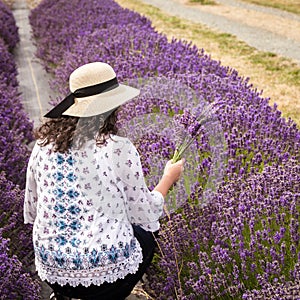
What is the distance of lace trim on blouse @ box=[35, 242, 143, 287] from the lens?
8.86ft

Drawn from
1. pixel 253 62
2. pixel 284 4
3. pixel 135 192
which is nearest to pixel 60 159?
pixel 135 192

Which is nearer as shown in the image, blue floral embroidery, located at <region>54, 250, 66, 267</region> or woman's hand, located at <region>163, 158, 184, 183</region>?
blue floral embroidery, located at <region>54, 250, 66, 267</region>

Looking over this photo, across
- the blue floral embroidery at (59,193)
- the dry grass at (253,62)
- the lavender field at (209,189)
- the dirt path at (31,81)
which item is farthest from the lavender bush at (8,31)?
the blue floral embroidery at (59,193)

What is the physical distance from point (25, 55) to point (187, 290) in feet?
25.8

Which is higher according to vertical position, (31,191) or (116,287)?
(31,191)

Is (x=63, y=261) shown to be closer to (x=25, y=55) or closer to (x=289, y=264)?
(x=289, y=264)

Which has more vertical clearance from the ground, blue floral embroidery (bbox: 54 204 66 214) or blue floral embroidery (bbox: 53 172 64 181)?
blue floral embroidery (bbox: 53 172 64 181)

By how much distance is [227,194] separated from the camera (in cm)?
302

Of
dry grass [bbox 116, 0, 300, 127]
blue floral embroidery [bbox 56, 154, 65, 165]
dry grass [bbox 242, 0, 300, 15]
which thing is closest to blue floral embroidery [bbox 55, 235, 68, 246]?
blue floral embroidery [bbox 56, 154, 65, 165]

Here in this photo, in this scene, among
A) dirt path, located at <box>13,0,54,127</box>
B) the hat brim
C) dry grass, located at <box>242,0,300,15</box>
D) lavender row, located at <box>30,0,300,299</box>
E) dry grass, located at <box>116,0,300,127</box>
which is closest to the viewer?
the hat brim

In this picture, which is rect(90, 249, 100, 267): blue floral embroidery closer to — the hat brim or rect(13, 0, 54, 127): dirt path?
the hat brim

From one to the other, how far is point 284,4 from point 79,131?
1374 centimetres

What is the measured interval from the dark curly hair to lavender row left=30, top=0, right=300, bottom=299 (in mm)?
707

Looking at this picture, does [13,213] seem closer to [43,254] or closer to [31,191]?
[31,191]
